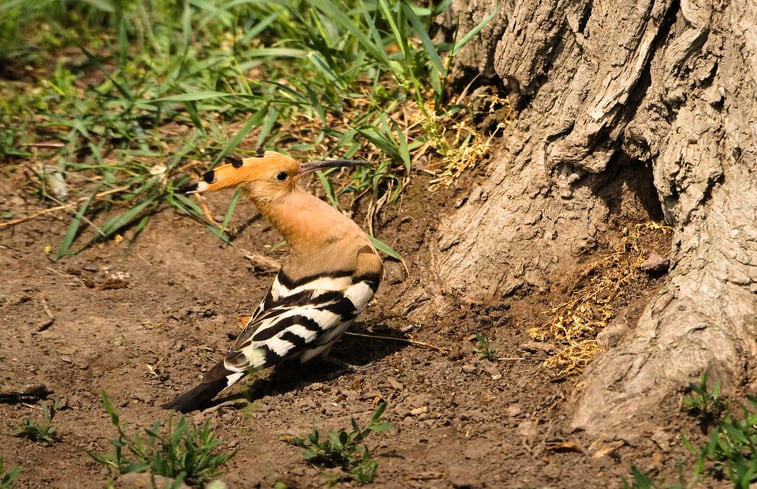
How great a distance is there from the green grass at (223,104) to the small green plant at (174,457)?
1450 mm

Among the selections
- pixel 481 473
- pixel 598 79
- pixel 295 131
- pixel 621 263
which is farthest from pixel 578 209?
pixel 295 131

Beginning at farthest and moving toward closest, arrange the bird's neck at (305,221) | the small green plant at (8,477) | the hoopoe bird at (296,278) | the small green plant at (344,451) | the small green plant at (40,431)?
the bird's neck at (305,221)
the hoopoe bird at (296,278)
the small green plant at (40,431)
the small green plant at (344,451)
the small green plant at (8,477)

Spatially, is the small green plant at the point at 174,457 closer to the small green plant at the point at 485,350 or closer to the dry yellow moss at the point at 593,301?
the small green plant at the point at 485,350

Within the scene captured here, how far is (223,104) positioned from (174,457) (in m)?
2.15

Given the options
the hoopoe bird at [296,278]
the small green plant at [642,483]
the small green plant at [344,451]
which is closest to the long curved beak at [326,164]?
the hoopoe bird at [296,278]

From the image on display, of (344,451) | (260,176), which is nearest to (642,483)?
(344,451)

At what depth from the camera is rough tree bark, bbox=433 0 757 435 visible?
8.07ft

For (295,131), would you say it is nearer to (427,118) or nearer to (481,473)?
(427,118)

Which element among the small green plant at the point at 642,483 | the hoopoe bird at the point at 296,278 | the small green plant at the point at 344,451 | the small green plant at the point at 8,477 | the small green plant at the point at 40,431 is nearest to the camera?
the small green plant at the point at 642,483

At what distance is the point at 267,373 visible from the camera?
3207 millimetres

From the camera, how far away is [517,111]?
11.0 ft

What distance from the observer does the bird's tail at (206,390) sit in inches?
110

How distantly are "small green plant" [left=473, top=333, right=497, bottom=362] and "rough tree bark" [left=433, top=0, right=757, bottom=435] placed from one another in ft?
0.82

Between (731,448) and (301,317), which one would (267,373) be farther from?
(731,448)
